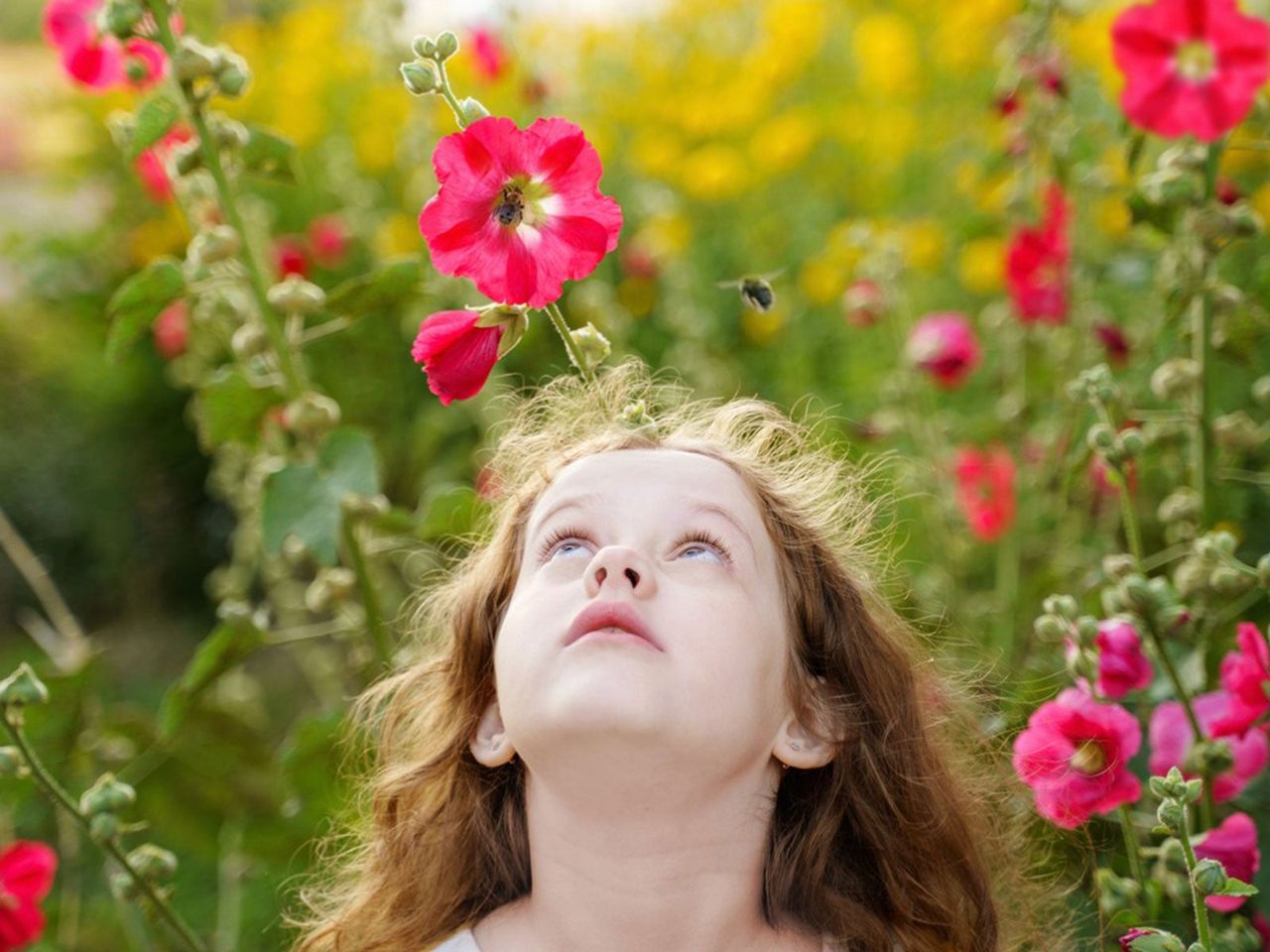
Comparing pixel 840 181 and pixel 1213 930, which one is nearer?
pixel 1213 930

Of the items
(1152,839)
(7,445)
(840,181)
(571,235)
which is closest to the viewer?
(571,235)

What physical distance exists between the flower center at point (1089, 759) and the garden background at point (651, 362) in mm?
70

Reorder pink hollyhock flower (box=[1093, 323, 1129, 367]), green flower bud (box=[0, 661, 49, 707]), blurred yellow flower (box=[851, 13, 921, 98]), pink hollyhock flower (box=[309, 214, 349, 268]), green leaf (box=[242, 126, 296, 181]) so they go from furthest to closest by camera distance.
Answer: blurred yellow flower (box=[851, 13, 921, 98]), pink hollyhock flower (box=[309, 214, 349, 268]), pink hollyhock flower (box=[1093, 323, 1129, 367]), green leaf (box=[242, 126, 296, 181]), green flower bud (box=[0, 661, 49, 707])

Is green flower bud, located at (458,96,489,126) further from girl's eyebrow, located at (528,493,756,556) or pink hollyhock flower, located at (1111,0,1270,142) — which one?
pink hollyhock flower, located at (1111,0,1270,142)

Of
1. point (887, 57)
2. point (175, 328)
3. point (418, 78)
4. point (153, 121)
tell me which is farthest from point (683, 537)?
point (887, 57)

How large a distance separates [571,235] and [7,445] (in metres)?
3.38

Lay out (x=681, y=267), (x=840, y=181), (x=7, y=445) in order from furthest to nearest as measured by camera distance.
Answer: (x=7, y=445) → (x=840, y=181) → (x=681, y=267)

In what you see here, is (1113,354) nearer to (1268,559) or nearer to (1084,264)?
(1084,264)

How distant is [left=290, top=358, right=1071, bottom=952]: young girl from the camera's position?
43.8 inches

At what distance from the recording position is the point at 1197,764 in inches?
47.5

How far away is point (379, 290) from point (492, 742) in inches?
16.1

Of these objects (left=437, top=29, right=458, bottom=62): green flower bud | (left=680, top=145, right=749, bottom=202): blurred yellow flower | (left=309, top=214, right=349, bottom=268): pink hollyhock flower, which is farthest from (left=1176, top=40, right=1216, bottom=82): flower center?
(left=680, top=145, right=749, bottom=202): blurred yellow flower

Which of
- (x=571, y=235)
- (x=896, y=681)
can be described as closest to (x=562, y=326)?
(x=571, y=235)

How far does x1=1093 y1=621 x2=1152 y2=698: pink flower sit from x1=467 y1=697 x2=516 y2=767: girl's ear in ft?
1.51
